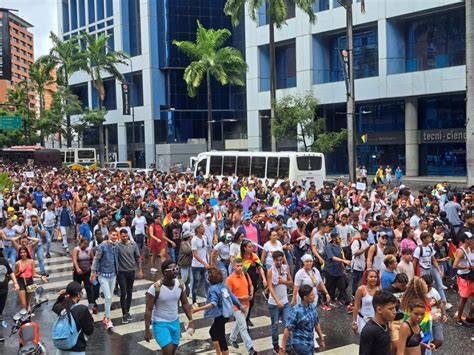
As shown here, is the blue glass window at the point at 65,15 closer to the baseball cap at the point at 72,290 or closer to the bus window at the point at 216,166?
the bus window at the point at 216,166

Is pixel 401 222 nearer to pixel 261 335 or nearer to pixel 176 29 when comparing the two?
pixel 261 335

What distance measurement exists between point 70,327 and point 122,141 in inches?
2632

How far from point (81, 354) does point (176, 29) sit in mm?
64579

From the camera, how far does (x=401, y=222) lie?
44.3ft

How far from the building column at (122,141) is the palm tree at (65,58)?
9.79 m

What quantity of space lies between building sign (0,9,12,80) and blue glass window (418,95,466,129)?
3014 cm

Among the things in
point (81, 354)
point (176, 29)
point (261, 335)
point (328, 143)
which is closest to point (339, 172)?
point (328, 143)

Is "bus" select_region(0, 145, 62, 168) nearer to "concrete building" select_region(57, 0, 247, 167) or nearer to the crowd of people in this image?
"concrete building" select_region(57, 0, 247, 167)

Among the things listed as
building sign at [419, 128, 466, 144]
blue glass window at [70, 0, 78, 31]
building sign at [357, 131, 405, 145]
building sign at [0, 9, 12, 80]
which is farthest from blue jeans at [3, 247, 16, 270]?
blue glass window at [70, 0, 78, 31]

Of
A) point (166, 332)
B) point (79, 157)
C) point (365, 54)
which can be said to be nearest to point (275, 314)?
point (166, 332)

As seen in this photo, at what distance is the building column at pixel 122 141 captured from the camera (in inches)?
2854

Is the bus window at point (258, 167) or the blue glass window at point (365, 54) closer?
the bus window at point (258, 167)

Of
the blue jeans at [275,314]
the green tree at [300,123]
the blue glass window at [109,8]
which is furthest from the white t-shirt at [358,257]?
the blue glass window at [109,8]

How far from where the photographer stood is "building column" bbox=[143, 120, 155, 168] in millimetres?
68062
